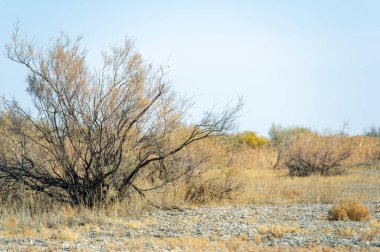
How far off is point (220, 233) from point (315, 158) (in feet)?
68.0

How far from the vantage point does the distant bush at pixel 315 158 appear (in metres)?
32.8

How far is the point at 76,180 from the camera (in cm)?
1680

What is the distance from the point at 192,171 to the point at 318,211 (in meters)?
4.21

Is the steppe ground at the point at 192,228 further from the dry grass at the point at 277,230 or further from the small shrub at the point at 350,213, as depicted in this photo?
the small shrub at the point at 350,213

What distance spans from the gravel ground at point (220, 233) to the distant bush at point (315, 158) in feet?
52.8

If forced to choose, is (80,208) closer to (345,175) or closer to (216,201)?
(216,201)

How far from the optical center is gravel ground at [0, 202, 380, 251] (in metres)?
11.5

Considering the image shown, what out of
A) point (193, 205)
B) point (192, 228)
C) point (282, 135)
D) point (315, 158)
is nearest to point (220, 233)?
point (192, 228)

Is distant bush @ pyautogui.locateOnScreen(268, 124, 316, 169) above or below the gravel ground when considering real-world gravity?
above

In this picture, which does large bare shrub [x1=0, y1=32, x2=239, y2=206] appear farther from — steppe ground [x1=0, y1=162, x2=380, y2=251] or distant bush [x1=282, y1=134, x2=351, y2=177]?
distant bush [x1=282, y1=134, x2=351, y2=177]

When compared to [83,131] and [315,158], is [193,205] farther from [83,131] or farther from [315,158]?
[315,158]

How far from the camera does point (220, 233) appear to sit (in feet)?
42.8

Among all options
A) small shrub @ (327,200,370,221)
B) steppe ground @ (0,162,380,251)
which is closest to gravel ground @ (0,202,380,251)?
steppe ground @ (0,162,380,251)

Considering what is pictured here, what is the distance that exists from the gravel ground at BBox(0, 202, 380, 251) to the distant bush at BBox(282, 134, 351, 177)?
16.1 m
